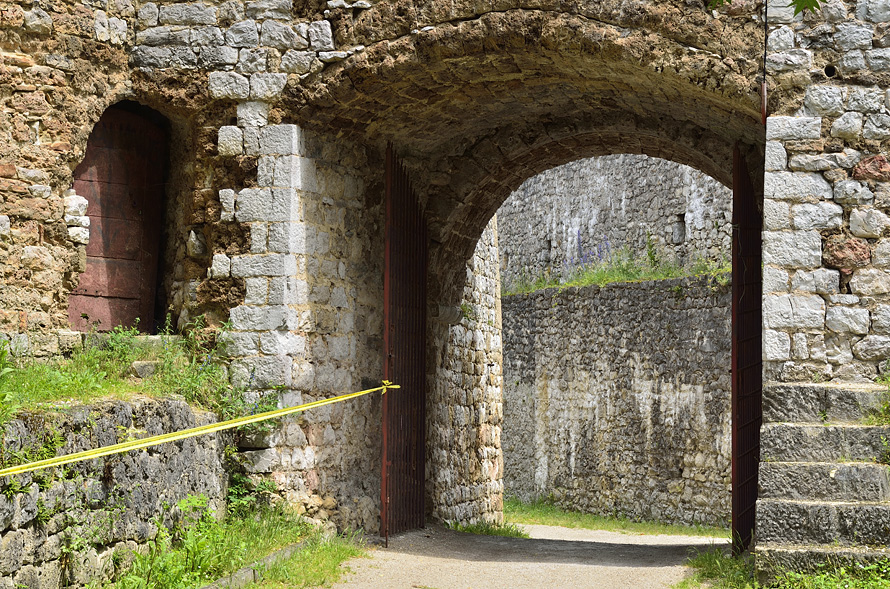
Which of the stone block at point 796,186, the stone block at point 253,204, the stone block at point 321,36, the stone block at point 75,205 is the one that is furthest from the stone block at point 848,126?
the stone block at point 75,205

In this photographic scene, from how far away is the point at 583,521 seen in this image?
1412 cm

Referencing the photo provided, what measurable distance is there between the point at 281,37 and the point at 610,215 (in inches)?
488

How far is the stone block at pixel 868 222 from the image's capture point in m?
6.10

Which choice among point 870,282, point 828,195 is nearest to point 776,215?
point 828,195

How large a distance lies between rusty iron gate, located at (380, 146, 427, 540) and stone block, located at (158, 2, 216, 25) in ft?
5.46

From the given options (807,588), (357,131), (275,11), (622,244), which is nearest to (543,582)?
(807,588)

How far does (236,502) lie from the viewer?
6.59 meters

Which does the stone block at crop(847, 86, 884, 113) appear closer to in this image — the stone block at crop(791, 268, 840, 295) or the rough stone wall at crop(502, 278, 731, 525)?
the stone block at crop(791, 268, 840, 295)

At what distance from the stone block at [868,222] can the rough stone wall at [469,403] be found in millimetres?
4060

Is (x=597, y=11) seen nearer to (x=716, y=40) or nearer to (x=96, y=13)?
(x=716, y=40)

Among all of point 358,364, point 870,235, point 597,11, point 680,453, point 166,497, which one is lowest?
point 680,453

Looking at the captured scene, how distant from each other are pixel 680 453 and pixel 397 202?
7237mm

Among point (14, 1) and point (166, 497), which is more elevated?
point (14, 1)

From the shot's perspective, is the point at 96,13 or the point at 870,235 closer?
the point at 870,235
